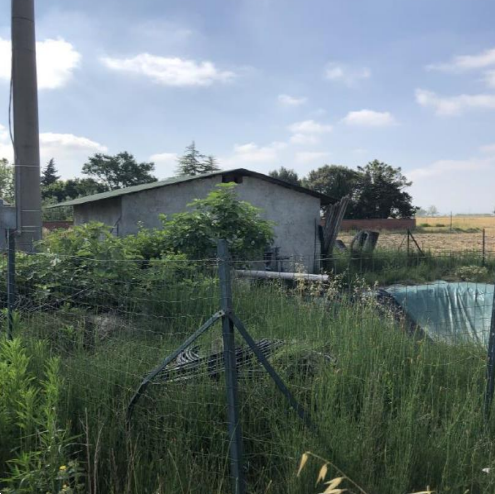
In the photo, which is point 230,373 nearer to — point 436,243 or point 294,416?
point 294,416

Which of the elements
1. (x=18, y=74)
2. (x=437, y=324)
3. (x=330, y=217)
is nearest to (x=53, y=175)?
(x=330, y=217)

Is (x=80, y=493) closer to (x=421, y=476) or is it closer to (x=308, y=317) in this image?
(x=421, y=476)

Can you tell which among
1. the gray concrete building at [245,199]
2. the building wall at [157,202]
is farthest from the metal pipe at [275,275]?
the building wall at [157,202]

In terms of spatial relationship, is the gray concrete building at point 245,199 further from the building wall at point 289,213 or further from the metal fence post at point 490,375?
the metal fence post at point 490,375

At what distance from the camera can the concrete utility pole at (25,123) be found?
7.50 metres

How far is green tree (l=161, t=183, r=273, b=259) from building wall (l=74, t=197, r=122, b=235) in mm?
5018

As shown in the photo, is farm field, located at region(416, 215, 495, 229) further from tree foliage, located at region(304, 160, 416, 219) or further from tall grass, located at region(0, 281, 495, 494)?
tall grass, located at region(0, 281, 495, 494)

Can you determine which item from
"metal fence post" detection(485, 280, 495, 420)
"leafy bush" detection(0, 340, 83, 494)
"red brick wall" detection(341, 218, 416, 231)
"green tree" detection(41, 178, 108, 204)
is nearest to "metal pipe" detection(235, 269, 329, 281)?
"metal fence post" detection(485, 280, 495, 420)

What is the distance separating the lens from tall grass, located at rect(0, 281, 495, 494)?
258cm

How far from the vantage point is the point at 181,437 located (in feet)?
9.36

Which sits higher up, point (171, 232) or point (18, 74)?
point (18, 74)

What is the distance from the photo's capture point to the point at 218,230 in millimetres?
8617

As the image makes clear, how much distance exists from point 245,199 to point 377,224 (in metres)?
35.6

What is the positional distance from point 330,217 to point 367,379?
12.9 meters
